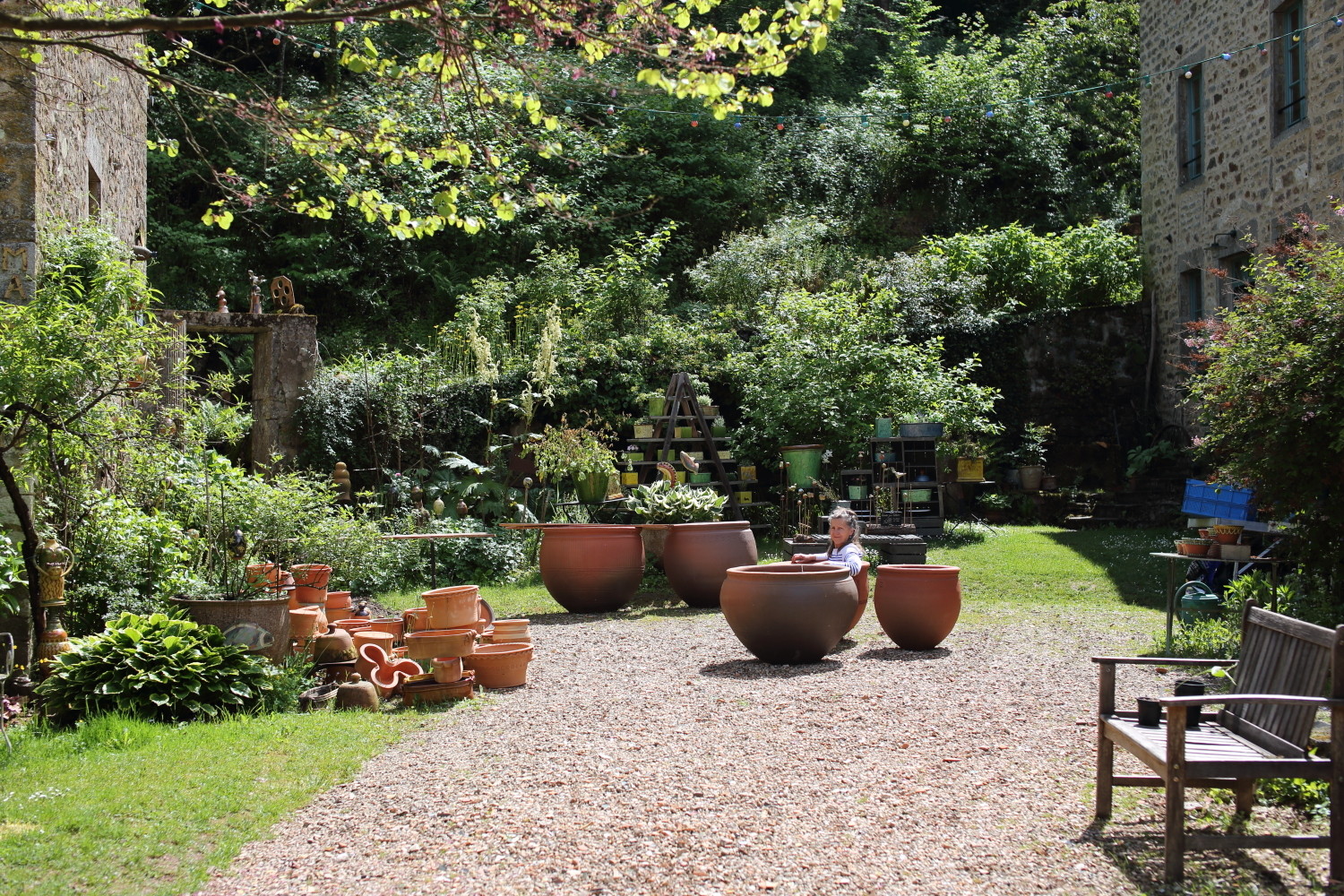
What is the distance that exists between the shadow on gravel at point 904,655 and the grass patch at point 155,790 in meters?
2.76

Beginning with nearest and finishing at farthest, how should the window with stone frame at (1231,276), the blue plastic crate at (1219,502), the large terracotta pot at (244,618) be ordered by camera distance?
the large terracotta pot at (244,618), the blue plastic crate at (1219,502), the window with stone frame at (1231,276)

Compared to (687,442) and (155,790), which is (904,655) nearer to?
(155,790)

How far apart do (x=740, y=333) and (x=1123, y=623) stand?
800 cm

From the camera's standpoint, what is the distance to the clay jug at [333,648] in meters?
5.79

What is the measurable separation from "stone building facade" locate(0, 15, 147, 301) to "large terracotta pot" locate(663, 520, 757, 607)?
464cm

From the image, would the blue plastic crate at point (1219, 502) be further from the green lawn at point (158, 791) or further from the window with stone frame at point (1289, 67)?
the green lawn at point (158, 791)

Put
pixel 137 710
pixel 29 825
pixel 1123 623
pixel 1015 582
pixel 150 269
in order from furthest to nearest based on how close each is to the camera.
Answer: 1. pixel 150 269
2. pixel 1015 582
3. pixel 1123 623
4. pixel 137 710
5. pixel 29 825

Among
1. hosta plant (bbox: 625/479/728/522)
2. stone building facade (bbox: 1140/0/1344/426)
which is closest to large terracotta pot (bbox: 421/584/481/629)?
hosta plant (bbox: 625/479/728/522)

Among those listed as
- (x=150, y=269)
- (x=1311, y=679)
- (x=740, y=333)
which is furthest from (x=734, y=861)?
(x=150, y=269)

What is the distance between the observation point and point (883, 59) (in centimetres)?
2316

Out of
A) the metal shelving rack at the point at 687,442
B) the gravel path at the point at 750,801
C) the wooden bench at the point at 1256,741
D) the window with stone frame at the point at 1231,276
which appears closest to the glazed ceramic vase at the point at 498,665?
the gravel path at the point at 750,801

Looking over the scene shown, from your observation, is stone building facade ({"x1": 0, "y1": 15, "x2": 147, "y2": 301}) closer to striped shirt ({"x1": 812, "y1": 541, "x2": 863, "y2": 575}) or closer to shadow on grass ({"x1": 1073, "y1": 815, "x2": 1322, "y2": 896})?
striped shirt ({"x1": 812, "y1": 541, "x2": 863, "y2": 575})

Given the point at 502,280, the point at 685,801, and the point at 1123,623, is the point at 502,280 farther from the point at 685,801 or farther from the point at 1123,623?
the point at 685,801

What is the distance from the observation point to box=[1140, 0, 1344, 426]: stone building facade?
10.2 m
